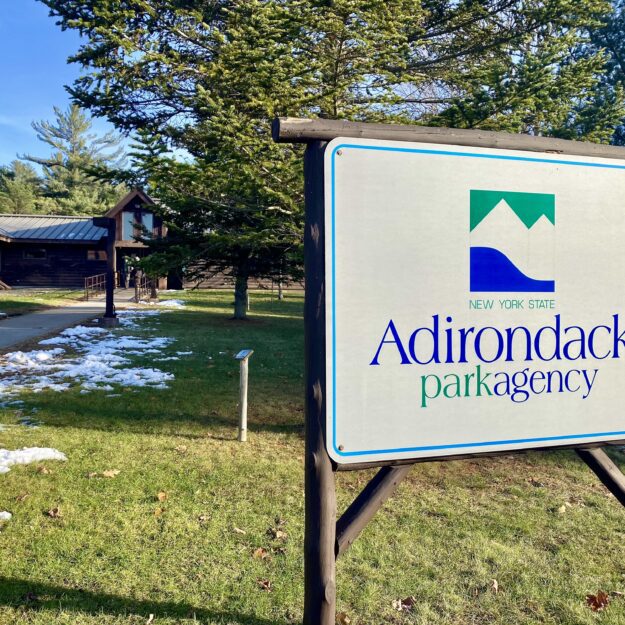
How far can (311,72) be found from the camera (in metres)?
6.38

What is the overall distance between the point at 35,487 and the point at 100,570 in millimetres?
1483

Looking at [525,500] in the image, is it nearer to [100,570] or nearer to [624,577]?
[624,577]

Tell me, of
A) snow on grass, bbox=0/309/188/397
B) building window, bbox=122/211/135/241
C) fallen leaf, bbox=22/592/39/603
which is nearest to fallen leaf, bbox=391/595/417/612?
fallen leaf, bbox=22/592/39/603

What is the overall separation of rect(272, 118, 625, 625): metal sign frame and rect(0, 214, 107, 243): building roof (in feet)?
108

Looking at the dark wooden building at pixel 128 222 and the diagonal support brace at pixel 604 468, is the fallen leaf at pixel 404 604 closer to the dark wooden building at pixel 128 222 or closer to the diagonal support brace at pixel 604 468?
the diagonal support brace at pixel 604 468

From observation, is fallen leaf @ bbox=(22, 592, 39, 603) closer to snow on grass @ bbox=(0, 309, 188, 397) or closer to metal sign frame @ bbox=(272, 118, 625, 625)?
metal sign frame @ bbox=(272, 118, 625, 625)

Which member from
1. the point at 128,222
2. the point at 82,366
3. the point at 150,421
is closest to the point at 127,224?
the point at 128,222

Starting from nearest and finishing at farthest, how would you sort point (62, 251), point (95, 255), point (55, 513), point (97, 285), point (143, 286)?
1. point (55, 513)
2. point (143, 286)
3. point (97, 285)
4. point (62, 251)
5. point (95, 255)

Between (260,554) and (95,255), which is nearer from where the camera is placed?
(260,554)

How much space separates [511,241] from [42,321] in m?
14.9

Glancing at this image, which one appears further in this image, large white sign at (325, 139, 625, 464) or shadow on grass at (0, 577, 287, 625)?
shadow on grass at (0, 577, 287, 625)

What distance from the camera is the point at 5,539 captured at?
145 inches

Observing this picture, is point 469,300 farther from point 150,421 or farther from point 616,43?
point 616,43

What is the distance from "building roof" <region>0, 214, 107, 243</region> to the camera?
32.4m
